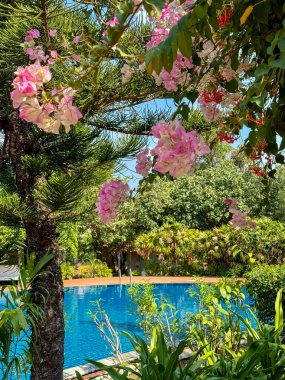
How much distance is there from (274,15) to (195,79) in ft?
0.84

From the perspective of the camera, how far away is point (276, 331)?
8.54ft

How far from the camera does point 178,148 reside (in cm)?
107

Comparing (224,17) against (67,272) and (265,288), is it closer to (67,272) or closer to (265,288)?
(265,288)

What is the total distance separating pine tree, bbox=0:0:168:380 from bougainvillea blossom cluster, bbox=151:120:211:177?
6.98 ft

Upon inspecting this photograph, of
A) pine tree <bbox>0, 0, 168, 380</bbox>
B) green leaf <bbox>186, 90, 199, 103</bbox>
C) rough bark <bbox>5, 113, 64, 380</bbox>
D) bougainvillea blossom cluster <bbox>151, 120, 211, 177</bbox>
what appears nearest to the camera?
bougainvillea blossom cluster <bbox>151, 120, 211, 177</bbox>

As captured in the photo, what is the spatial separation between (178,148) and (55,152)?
338cm

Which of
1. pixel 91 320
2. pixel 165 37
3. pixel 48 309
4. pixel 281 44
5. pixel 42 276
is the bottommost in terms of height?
pixel 91 320

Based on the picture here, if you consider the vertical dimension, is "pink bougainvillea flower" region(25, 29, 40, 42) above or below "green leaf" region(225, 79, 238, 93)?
above

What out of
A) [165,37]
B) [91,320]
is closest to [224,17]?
[165,37]

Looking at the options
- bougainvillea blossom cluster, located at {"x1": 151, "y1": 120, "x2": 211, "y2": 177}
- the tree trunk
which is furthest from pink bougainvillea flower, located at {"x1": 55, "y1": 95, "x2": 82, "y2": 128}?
the tree trunk

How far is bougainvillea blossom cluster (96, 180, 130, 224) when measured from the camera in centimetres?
163

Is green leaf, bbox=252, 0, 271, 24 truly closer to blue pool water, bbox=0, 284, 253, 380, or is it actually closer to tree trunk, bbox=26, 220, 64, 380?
tree trunk, bbox=26, 220, 64, 380

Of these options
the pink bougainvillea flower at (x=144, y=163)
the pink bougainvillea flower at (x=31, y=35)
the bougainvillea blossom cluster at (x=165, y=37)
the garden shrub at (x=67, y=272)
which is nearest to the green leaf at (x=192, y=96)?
the bougainvillea blossom cluster at (x=165, y=37)

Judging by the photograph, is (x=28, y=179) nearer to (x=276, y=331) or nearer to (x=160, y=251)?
(x=276, y=331)
